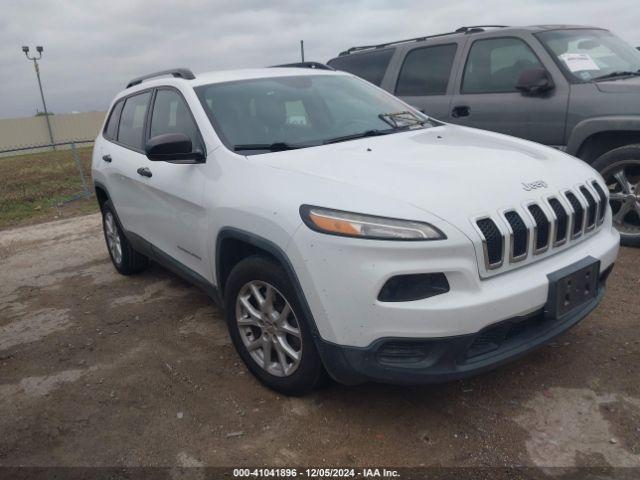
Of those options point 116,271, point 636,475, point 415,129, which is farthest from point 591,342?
point 116,271

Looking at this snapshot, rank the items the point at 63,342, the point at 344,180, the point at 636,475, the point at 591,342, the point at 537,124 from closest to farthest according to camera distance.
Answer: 1. the point at 636,475
2. the point at 344,180
3. the point at 591,342
4. the point at 63,342
5. the point at 537,124

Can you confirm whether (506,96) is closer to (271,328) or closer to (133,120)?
Answer: (133,120)

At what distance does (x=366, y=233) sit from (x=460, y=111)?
3651 millimetres

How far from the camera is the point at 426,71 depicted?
5871 mm

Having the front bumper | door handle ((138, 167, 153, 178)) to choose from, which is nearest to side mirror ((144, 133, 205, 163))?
door handle ((138, 167, 153, 178))

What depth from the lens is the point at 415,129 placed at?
144 inches

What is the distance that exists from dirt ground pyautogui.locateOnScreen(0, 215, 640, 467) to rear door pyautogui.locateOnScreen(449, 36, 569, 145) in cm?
164

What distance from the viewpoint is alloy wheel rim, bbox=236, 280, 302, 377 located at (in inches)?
107

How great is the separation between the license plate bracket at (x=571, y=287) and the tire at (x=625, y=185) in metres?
2.28

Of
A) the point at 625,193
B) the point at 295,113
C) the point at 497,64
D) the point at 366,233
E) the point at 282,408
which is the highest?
the point at 497,64

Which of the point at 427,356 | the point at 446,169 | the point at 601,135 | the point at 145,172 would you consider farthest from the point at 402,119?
the point at 601,135

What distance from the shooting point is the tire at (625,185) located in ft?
15.0

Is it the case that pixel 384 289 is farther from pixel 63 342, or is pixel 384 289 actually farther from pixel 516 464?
pixel 63 342

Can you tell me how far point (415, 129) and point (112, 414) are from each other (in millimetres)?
2500
